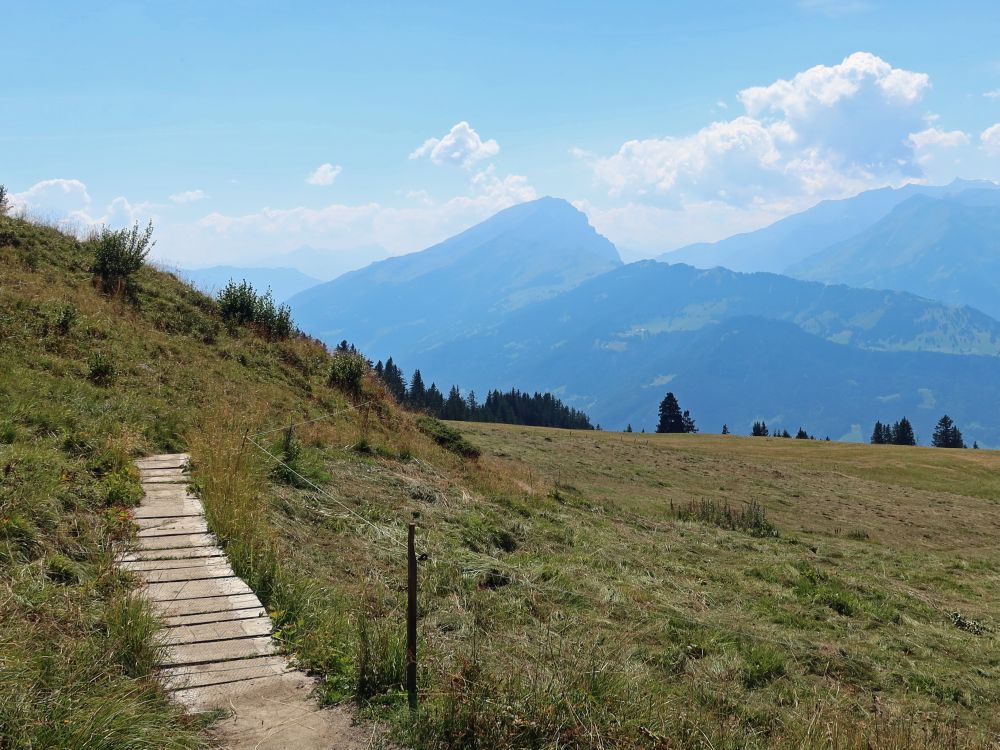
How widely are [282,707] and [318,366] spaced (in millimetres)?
18302

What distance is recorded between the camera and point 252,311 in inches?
885

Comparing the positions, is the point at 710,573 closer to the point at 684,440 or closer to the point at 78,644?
the point at 78,644

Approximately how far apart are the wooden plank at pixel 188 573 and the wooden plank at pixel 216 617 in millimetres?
803

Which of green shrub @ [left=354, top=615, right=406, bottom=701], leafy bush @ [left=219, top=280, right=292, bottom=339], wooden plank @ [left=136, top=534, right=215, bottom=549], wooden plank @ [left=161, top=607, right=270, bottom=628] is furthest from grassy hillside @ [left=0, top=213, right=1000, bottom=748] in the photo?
leafy bush @ [left=219, top=280, right=292, bottom=339]

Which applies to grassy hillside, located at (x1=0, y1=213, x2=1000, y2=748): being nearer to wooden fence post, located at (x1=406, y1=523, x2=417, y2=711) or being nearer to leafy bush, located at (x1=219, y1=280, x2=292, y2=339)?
wooden fence post, located at (x1=406, y1=523, x2=417, y2=711)

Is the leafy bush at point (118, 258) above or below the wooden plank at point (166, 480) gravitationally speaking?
above

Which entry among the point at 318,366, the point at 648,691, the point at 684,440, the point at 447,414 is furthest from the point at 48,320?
the point at 447,414

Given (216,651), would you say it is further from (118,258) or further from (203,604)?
(118,258)

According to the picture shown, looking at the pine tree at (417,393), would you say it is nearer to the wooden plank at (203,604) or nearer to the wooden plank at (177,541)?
the wooden plank at (177,541)

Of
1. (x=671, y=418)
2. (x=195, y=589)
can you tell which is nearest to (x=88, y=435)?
(x=195, y=589)

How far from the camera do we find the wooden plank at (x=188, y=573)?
6590 millimetres

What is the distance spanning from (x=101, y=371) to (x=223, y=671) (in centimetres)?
1051

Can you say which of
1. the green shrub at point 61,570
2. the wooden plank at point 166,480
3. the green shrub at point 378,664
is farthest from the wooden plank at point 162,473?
the green shrub at point 378,664

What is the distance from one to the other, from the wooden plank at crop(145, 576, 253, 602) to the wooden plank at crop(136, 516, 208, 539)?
1328 mm
